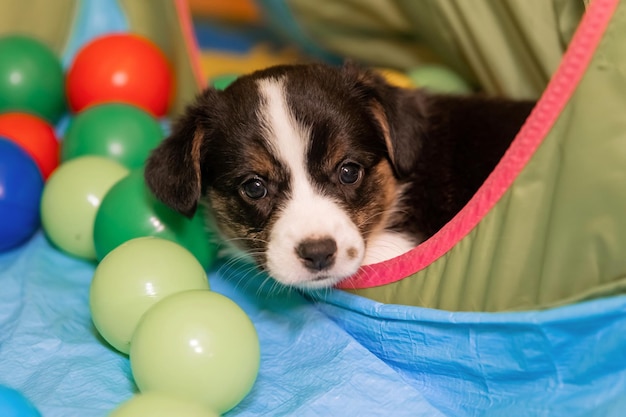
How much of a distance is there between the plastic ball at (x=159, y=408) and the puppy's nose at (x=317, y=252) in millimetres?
770

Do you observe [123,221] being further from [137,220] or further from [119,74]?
[119,74]

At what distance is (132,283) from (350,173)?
1.12 m

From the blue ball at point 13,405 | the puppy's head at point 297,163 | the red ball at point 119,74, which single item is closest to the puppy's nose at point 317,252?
the puppy's head at point 297,163

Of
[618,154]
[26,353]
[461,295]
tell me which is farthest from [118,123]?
[618,154]

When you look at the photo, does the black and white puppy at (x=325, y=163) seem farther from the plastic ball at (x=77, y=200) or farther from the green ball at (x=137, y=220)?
the plastic ball at (x=77, y=200)

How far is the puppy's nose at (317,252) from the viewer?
3.07 m

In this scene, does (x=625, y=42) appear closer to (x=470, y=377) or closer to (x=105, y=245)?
(x=470, y=377)

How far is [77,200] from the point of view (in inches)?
161

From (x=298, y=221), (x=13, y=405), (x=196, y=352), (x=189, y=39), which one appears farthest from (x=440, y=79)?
(x=13, y=405)

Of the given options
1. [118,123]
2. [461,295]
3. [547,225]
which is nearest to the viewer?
[547,225]

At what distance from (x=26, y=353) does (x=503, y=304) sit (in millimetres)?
2218

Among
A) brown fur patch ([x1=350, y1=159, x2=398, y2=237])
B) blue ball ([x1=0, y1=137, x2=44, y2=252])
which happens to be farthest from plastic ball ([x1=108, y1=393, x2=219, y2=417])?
blue ball ([x1=0, y1=137, x2=44, y2=252])

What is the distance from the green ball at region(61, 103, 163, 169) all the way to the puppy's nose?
1.78 m

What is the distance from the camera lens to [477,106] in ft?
12.9
